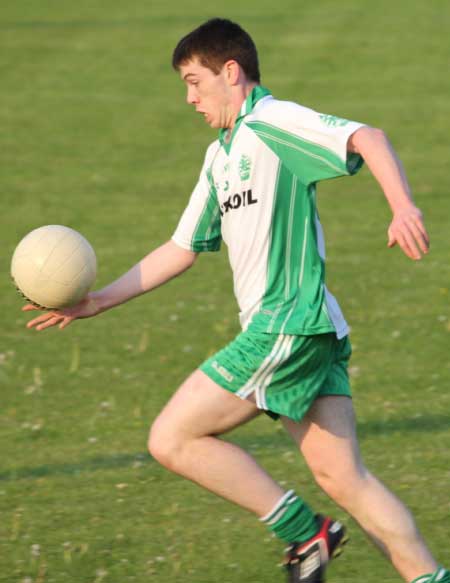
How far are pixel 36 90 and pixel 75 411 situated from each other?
16.2m


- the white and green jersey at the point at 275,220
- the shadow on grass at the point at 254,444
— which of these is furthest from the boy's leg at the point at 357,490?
the shadow on grass at the point at 254,444

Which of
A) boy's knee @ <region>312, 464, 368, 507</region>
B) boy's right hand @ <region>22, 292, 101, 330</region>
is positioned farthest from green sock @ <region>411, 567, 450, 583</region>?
boy's right hand @ <region>22, 292, 101, 330</region>

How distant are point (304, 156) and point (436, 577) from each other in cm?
185

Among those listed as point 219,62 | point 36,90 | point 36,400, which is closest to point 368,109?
point 36,90

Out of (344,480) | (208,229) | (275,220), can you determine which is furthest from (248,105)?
(344,480)

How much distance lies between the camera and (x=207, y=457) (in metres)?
5.78

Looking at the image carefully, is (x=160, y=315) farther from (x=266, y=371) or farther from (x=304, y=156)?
(x=304, y=156)

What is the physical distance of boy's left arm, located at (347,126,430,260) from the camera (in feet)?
16.6

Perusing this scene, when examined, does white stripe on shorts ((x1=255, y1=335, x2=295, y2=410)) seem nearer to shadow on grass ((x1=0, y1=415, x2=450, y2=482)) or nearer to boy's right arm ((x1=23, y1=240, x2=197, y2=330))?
boy's right arm ((x1=23, y1=240, x2=197, y2=330))

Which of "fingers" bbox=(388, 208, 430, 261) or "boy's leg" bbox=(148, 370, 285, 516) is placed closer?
"fingers" bbox=(388, 208, 430, 261)

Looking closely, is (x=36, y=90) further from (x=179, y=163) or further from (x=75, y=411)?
(x=75, y=411)

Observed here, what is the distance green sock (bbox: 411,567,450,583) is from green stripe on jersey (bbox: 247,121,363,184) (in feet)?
5.65

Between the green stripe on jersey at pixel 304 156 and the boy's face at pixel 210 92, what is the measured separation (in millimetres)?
220

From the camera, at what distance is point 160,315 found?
1250cm
